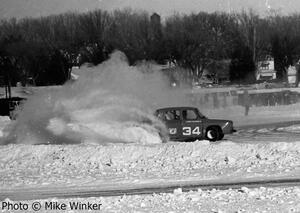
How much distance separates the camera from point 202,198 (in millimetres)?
11242

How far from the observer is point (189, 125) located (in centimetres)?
2406

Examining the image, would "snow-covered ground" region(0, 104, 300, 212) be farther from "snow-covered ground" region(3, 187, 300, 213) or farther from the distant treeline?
the distant treeline

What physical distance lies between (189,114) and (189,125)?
0.54 metres

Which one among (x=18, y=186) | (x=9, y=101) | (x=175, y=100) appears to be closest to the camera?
(x=18, y=186)

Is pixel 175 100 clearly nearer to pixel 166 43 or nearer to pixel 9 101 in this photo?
pixel 9 101

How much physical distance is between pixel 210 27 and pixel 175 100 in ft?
220

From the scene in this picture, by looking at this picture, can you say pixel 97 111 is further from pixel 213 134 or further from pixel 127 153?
pixel 127 153

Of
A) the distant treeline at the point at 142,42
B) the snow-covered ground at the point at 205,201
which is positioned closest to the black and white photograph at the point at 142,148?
the snow-covered ground at the point at 205,201

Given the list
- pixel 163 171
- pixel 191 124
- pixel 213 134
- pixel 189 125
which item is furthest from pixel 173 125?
pixel 163 171

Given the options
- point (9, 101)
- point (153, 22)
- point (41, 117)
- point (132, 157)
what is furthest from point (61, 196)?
point (153, 22)

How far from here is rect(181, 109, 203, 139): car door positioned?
944 inches

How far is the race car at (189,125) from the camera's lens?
23.8m

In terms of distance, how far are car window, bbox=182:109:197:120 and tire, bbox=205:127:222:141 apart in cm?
84

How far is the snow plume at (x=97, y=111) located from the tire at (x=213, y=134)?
2.03 meters
